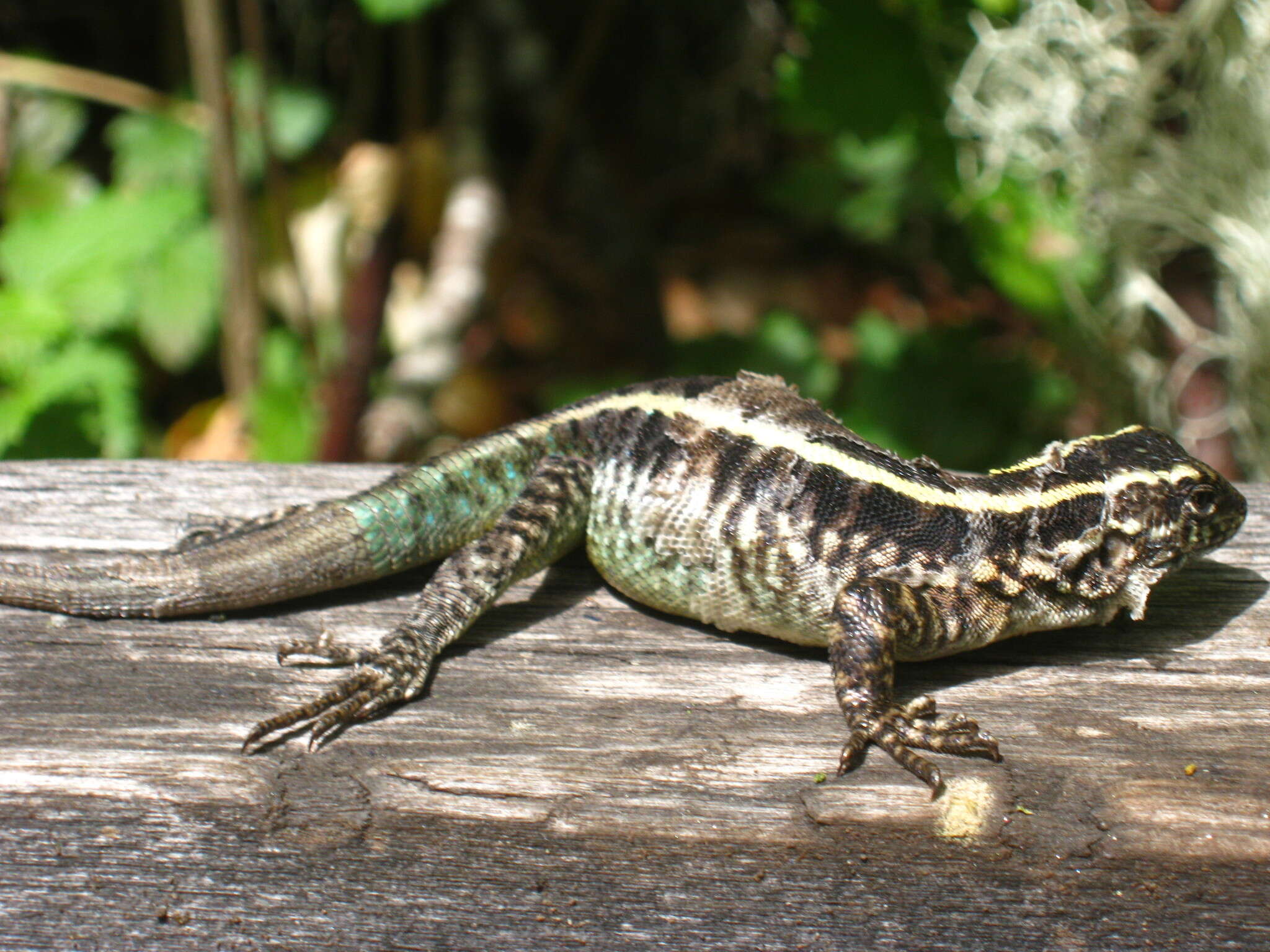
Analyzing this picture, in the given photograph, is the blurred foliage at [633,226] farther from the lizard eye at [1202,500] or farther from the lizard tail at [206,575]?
the lizard eye at [1202,500]

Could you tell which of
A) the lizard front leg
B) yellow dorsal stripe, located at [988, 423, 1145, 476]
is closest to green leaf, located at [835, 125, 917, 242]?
→ yellow dorsal stripe, located at [988, 423, 1145, 476]

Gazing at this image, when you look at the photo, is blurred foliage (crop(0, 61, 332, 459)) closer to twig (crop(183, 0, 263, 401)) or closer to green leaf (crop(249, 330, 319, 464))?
green leaf (crop(249, 330, 319, 464))

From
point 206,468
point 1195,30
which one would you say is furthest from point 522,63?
point 206,468

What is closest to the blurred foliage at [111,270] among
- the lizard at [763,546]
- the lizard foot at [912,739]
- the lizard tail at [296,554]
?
the lizard tail at [296,554]

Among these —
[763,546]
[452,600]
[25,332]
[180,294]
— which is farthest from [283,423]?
[763,546]

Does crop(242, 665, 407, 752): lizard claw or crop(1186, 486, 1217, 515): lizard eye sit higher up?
crop(1186, 486, 1217, 515): lizard eye

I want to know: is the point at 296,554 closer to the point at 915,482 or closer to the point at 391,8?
the point at 915,482
